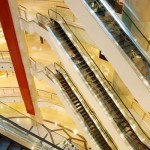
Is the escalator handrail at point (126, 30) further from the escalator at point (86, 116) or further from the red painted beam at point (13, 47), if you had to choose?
the escalator at point (86, 116)

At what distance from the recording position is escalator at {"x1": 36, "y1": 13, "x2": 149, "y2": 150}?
31.2 feet

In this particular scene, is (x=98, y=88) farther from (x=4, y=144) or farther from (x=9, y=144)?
(x=4, y=144)

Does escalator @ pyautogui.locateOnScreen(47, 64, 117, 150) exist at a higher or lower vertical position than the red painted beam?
lower

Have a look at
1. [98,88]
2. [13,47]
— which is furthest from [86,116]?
[13,47]

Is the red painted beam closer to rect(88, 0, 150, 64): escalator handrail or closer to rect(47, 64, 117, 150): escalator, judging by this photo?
rect(47, 64, 117, 150): escalator

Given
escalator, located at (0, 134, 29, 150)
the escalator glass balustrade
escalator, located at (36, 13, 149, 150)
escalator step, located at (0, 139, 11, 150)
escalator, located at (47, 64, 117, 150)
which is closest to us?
escalator step, located at (0, 139, 11, 150)

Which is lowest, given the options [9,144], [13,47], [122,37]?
[9,144]

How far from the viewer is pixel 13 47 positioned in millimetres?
10805

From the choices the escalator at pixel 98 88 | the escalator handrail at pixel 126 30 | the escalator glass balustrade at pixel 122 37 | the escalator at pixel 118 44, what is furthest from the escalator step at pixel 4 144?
the escalator handrail at pixel 126 30

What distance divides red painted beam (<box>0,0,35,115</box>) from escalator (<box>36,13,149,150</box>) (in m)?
1.39

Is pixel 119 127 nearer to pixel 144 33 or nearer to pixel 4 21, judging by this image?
pixel 144 33

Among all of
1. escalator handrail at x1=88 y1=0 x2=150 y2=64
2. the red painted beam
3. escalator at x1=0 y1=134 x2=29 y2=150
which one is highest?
the red painted beam

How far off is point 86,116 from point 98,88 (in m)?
1.99

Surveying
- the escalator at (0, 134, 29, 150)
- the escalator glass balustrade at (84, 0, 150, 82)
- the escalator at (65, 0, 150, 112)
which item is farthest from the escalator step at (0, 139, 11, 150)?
the escalator glass balustrade at (84, 0, 150, 82)
